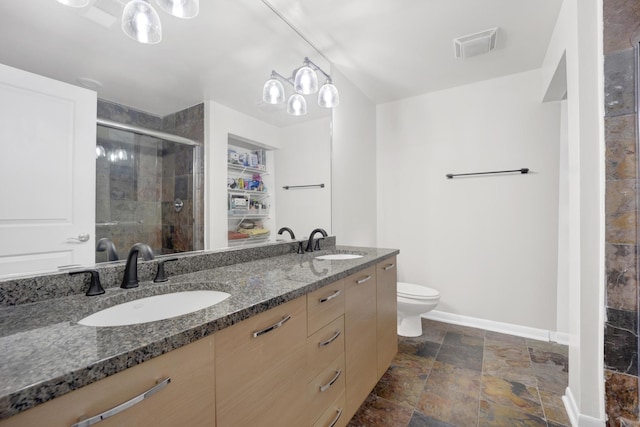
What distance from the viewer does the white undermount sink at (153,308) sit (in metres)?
0.83

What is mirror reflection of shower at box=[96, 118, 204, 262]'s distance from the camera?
1.03 m

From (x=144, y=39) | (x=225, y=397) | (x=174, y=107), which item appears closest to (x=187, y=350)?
(x=225, y=397)

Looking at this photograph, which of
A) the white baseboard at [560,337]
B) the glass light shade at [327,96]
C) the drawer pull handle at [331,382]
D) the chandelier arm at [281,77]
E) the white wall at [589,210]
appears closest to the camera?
the drawer pull handle at [331,382]

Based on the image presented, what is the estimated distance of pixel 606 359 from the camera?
1.29 m

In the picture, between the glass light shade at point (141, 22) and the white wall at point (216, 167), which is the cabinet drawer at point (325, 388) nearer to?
the white wall at point (216, 167)

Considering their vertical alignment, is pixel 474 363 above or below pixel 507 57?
below

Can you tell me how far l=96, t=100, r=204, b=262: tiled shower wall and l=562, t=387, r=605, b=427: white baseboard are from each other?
2.10 meters

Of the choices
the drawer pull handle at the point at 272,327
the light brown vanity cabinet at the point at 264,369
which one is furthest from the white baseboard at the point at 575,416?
the drawer pull handle at the point at 272,327

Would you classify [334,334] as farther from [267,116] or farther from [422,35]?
[422,35]

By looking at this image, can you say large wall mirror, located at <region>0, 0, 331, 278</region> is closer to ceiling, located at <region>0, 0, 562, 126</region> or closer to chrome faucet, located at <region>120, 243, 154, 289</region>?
ceiling, located at <region>0, 0, 562, 126</region>

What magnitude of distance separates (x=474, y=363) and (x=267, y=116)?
2284 millimetres

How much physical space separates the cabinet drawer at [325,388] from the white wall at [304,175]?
0.95m

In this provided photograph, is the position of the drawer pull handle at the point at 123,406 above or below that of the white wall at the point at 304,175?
below

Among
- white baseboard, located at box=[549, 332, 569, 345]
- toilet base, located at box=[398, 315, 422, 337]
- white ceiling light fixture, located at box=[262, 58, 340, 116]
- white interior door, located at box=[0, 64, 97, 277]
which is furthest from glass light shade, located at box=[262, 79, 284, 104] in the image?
white baseboard, located at box=[549, 332, 569, 345]
